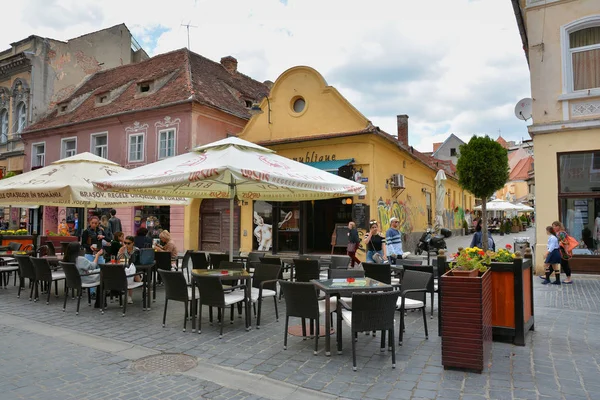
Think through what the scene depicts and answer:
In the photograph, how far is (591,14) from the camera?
11656mm

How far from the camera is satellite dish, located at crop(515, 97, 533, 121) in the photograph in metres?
14.1

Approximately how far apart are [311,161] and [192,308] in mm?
10980

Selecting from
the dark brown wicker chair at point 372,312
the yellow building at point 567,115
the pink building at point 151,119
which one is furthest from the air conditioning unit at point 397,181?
the dark brown wicker chair at point 372,312

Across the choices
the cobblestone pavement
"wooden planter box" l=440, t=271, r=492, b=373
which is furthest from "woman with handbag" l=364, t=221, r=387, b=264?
"wooden planter box" l=440, t=271, r=492, b=373

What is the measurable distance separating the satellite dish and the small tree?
1.38 metres

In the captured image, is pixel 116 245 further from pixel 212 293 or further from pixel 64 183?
pixel 212 293

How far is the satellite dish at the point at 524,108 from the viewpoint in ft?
46.2

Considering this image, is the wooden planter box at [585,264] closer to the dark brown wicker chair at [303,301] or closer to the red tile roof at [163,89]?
the dark brown wicker chair at [303,301]

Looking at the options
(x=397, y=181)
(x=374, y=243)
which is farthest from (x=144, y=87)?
(x=374, y=243)

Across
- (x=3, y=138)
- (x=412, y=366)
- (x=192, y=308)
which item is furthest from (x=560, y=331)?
(x=3, y=138)

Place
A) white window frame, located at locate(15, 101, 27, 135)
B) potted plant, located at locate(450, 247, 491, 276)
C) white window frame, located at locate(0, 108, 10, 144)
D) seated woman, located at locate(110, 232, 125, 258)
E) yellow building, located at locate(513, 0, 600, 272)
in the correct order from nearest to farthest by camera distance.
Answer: potted plant, located at locate(450, 247, 491, 276) < seated woman, located at locate(110, 232, 125, 258) < yellow building, located at locate(513, 0, 600, 272) < white window frame, located at locate(15, 101, 27, 135) < white window frame, located at locate(0, 108, 10, 144)

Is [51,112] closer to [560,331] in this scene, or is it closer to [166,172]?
[166,172]

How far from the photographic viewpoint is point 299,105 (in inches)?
683

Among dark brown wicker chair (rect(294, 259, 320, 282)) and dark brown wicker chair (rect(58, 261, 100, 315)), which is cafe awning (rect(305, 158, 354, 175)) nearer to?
dark brown wicker chair (rect(294, 259, 320, 282))
